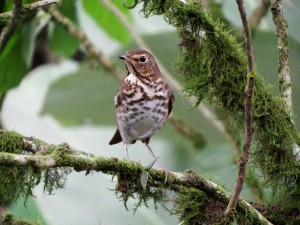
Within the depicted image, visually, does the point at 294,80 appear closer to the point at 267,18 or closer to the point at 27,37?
the point at 267,18

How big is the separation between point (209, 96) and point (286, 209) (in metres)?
0.63

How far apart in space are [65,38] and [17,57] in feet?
2.35

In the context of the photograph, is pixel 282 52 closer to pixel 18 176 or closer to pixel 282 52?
pixel 282 52

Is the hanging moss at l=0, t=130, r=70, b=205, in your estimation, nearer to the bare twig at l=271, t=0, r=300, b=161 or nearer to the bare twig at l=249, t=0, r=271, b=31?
the bare twig at l=271, t=0, r=300, b=161

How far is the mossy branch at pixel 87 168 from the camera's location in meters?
3.12

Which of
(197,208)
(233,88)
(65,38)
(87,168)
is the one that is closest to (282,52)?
(233,88)

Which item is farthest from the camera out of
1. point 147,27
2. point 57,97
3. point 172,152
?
point 147,27

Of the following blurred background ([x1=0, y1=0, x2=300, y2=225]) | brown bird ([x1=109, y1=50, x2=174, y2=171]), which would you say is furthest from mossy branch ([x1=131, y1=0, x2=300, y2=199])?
brown bird ([x1=109, y1=50, x2=174, y2=171])

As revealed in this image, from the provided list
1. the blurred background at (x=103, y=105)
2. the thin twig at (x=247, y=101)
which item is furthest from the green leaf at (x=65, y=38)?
the thin twig at (x=247, y=101)

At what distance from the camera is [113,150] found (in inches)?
251

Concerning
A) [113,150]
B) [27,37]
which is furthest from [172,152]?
[27,37]

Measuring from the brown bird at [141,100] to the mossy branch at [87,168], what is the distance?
1.06 meters

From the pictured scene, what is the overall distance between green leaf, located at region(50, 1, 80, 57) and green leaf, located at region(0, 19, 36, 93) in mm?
489

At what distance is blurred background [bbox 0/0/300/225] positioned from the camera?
17.3 ft
